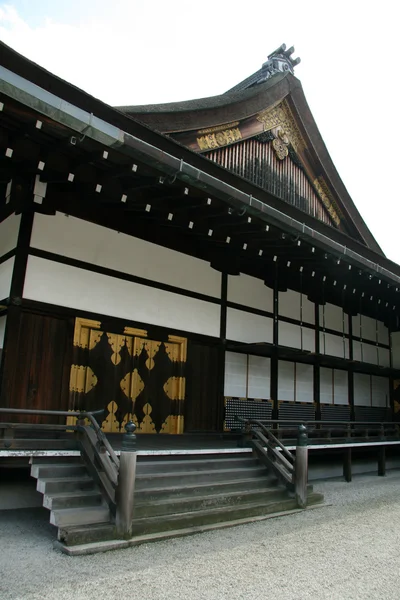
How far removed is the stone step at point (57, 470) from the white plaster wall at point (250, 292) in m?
5.47

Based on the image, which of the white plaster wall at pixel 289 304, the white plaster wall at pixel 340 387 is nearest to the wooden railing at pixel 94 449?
the white plaster wall at pixel 289 304

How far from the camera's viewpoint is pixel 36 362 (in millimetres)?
7254

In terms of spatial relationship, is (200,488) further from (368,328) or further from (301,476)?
(368,328)

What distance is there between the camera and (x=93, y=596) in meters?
3.49

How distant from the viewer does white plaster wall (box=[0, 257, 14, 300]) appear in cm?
719

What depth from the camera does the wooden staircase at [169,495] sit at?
4.74 metres

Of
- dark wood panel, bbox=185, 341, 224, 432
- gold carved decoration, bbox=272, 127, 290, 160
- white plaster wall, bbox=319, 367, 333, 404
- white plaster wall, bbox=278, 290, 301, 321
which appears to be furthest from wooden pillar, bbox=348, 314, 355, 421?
gold carved decoration, bbox=272, 127, 290, 160

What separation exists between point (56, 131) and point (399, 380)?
42.2 ft

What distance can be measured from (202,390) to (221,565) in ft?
16.9

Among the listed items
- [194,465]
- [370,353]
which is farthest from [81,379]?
[370,353]

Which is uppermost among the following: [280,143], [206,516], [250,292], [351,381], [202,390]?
[280,143]

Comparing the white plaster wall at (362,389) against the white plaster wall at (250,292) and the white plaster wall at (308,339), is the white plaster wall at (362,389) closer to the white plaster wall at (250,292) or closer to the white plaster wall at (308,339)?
the white plaster wall at (308,339)

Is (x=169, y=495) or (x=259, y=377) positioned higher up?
(x=259, y=377)

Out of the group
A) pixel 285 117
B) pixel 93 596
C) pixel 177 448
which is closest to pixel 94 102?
pixel 177 448
